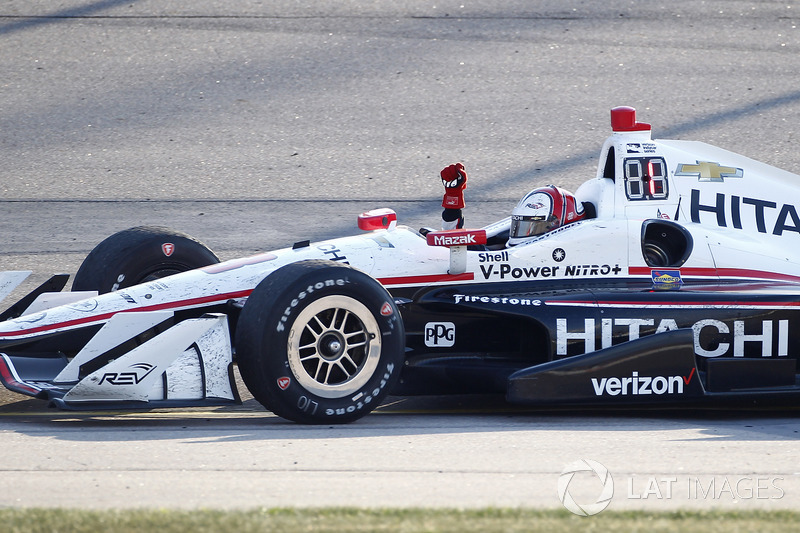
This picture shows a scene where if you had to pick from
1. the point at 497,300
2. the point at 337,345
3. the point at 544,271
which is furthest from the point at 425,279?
the point at 337,345

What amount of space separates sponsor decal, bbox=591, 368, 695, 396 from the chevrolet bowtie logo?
164 cm

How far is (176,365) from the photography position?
221 inches

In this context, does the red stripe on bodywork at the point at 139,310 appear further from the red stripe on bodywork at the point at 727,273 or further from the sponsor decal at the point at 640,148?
the sponsor decal at the point at 640,148

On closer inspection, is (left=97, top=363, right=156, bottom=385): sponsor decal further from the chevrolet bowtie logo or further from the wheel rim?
the chevrolet bowtie logo

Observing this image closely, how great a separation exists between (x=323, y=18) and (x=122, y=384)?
11127 millimetres

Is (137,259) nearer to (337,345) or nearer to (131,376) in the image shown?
(131,376)

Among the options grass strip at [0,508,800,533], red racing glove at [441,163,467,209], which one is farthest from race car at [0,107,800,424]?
grass strip at [0,508,800,533]

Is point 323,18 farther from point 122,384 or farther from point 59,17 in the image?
point 122,384

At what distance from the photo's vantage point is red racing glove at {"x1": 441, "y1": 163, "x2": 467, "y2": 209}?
23.7 feet

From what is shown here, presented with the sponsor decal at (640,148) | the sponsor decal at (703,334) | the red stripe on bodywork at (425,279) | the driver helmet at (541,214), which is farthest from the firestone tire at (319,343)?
the sponsor decal at (640,148)

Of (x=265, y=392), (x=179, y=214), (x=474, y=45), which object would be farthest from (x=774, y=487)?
(x=474, y=45)

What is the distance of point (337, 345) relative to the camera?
5793mm

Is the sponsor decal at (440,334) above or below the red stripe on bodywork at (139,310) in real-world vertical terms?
below

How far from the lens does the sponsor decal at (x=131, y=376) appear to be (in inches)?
216
